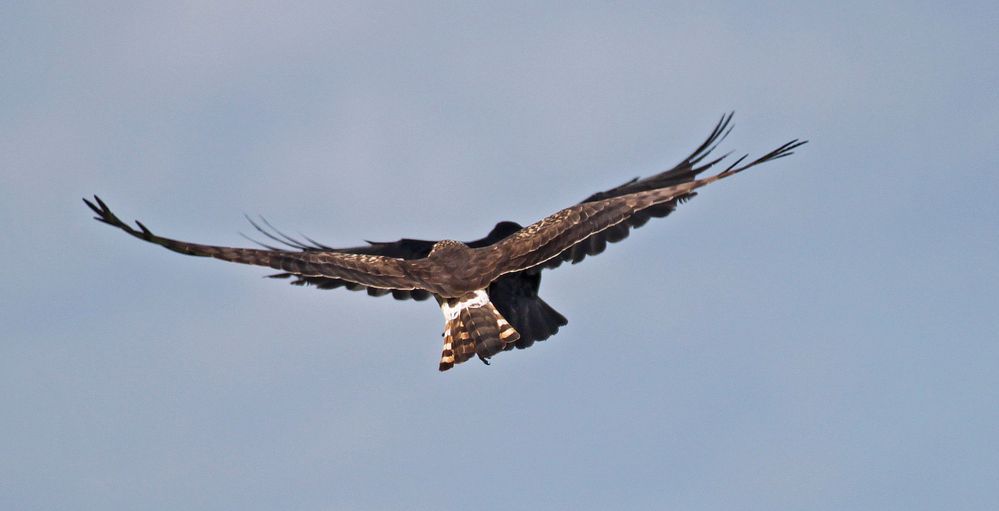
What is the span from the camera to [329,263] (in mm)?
21359

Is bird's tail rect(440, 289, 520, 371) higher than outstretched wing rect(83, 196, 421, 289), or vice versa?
outstretched wing rect(83, 196, 421, 289)

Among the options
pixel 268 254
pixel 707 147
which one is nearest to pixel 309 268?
pixel 268 254

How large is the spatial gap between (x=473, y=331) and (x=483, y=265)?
93 centimetres

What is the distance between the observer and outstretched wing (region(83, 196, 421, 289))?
2084cm

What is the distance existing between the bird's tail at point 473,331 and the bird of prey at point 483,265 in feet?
0.04

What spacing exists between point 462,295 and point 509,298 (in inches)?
44.1

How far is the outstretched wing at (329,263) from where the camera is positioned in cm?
2084

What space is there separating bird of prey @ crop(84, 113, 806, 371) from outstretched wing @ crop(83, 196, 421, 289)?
0.01m

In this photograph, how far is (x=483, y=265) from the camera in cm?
2116

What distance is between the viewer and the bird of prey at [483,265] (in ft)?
68.1

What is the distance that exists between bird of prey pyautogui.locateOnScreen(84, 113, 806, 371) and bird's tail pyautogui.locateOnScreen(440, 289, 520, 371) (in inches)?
0.5

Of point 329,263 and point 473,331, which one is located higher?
point 329,263

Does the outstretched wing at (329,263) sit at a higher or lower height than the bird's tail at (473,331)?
higher

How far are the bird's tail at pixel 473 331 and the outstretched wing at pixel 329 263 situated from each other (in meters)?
0.69
